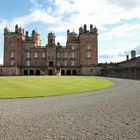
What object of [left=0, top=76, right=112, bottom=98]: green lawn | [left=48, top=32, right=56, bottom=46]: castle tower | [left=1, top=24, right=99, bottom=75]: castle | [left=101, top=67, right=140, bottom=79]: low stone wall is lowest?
[left=0, top=76, right=112, bottom=98]: green lawn

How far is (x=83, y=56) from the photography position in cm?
9919

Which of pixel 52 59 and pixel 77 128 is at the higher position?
pixel 52 59

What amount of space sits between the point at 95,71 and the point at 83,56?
8997 millimetres

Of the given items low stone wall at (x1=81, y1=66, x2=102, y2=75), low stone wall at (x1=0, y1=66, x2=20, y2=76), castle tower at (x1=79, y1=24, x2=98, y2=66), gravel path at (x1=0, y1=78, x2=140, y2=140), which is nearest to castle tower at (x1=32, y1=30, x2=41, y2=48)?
low stone wall at (x1=0, y1=66, x2=20, y2=76)

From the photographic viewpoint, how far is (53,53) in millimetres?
99812

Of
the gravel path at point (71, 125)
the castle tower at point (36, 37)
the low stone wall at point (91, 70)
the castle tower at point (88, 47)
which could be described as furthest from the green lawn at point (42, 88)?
the castle tower at point (36, 37)

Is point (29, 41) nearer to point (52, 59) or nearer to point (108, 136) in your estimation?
point (52, 59)

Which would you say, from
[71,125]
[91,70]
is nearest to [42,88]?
[71,125]

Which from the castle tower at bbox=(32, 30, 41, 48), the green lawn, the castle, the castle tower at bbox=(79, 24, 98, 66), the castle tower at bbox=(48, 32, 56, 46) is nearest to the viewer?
the green lawn

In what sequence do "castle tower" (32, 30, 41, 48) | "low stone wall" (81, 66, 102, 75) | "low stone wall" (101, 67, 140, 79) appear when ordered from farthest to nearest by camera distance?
"castle tower" (32, 30, 41, 48)
"low stone wall" (81, 66, 102, 75)
"low stone wall" (101, 67, 140, 79)

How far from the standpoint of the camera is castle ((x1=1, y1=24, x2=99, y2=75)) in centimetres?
9656

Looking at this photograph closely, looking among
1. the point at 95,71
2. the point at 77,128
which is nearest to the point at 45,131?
the point at 77,128

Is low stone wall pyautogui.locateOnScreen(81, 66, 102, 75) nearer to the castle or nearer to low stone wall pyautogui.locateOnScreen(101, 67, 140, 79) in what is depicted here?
the castle

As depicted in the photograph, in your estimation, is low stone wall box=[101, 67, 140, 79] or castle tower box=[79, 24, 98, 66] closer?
low stone wall box=[101, 67, 140, 79]
